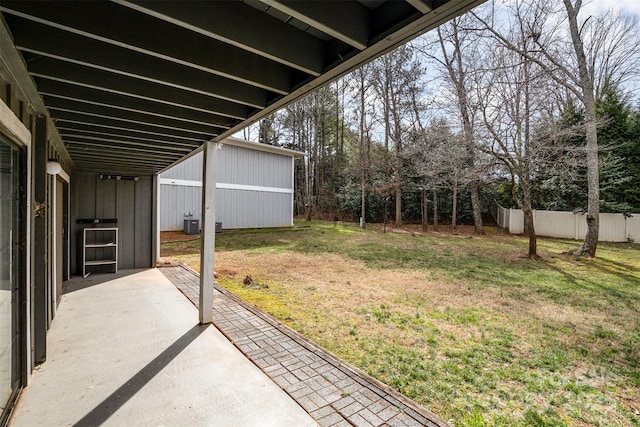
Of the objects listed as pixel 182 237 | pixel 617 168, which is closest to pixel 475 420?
pixel 182 237

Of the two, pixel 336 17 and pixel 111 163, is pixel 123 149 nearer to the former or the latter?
pixel 111 163

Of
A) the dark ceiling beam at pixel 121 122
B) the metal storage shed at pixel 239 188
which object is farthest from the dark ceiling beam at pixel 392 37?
the metal storage shed at pixel 239 188

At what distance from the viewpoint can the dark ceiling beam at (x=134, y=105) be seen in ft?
7.13

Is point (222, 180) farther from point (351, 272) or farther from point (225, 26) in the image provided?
point (225, 26)

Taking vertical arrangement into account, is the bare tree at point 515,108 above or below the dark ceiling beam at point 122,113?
above

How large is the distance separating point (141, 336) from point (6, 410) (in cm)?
128

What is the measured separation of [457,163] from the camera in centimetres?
912

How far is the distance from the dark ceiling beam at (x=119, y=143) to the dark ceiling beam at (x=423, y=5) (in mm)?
3281

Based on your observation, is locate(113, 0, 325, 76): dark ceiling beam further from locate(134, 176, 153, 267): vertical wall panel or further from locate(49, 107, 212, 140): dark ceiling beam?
locate(134, 176, 153, 267): vertical wall panel

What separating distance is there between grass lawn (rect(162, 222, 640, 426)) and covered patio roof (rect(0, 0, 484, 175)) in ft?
7.73

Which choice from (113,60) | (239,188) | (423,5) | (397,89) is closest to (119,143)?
(113,60)

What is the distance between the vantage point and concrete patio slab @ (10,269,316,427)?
1943 mm

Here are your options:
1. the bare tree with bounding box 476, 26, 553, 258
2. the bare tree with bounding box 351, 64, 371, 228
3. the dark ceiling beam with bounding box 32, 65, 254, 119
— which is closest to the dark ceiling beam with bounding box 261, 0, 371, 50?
the dark ceiling beam with bounding box 32, 65, 254, 119

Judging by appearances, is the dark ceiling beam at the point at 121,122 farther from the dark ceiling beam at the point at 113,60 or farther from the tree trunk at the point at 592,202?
the tree trunk at the point at 592,202
